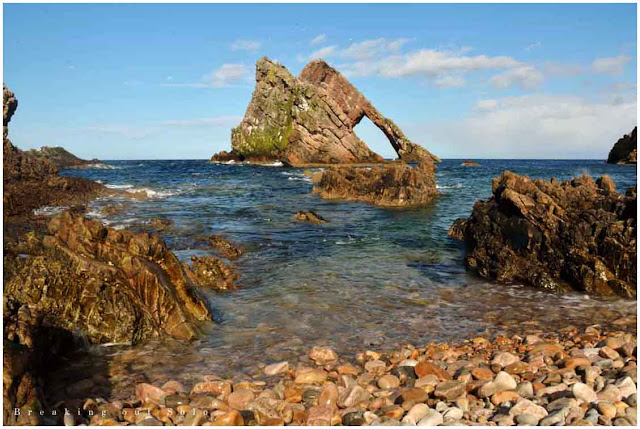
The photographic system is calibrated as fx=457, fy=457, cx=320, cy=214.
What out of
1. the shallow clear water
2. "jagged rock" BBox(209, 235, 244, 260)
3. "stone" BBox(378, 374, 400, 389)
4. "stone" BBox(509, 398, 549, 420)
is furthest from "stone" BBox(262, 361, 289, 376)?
"jagged rock" BBox(209, 235, 244, 260)

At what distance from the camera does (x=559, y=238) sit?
12000mm

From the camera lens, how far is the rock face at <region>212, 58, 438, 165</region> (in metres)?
93.8

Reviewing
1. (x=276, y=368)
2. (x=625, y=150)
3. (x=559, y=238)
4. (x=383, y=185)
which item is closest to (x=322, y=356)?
(x=276, y=368)

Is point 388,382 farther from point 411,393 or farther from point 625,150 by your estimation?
point 625,150

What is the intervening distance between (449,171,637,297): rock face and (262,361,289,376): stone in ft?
24.3

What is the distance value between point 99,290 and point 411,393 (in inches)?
201

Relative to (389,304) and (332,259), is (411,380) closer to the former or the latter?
(389,304)

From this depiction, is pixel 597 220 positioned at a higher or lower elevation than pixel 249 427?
higher

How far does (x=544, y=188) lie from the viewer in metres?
14.8

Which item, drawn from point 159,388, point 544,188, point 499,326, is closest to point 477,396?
point 499,326

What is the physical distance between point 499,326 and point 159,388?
5896mm

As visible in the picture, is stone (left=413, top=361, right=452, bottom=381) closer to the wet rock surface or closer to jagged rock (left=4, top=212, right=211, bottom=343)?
the wet rock surface

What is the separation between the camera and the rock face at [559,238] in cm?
1067

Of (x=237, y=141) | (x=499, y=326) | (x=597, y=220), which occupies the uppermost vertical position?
(x=237, y=141)
